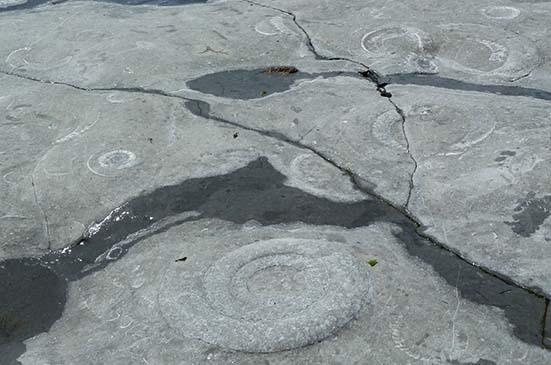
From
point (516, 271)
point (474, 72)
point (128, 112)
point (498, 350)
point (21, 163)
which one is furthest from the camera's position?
point (474, 72)

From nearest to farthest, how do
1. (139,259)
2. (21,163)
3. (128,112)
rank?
(139,259), (21,163), (128,112)

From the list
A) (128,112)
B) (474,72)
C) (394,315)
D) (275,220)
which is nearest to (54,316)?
(275,220)

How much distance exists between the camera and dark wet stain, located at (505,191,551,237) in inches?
111

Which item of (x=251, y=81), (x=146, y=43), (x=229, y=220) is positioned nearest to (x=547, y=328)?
(x=229, y=220)

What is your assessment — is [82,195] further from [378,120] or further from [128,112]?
[378,120]

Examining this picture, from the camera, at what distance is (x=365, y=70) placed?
4.35 metres

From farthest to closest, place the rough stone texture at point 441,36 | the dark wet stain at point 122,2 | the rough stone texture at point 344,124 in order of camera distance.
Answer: the dark wet stain at point 122,2, the rough stone texture at point 441,36, the rough stone texture at point 344,124

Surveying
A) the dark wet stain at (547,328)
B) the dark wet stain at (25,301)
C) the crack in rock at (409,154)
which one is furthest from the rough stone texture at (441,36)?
the dark wet stain at (25,301)

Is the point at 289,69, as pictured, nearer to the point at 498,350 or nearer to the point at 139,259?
the point at 139,259

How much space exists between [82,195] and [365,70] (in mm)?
2016

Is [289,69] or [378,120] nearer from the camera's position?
[378,120]

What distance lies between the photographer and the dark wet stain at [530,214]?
2812mm

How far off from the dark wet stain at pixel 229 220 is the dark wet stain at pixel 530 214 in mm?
338

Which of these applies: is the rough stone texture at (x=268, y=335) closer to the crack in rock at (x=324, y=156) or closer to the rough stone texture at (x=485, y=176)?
the crack in rock at (x=324, y=156)
